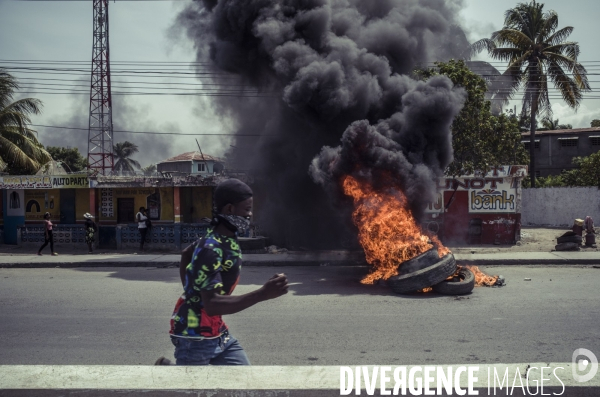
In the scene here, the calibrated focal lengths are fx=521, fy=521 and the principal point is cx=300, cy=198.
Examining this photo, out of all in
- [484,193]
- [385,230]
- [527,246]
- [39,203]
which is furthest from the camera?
[39,203]

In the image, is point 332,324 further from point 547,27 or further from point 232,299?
point 547,27

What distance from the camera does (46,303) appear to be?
344 inches

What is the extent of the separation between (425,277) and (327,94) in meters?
6.64

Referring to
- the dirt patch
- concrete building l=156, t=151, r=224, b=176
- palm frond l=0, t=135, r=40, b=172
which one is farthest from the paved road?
concrete building l=156, t=151, r=224, b=176

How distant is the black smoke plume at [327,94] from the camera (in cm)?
1247

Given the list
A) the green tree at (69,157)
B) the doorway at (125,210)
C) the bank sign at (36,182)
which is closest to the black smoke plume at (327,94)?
the doorway at (125,210)

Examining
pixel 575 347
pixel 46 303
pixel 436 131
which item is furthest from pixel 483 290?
pixel 46 303

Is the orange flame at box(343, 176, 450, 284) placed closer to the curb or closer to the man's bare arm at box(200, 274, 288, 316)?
the curb

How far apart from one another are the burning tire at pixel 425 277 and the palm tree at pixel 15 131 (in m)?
18.8

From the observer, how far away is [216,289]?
2.88 metres

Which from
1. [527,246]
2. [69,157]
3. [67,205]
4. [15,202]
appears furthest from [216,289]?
[69,157]

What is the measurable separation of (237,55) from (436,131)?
297 inches

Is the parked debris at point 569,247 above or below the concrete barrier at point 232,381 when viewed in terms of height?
below

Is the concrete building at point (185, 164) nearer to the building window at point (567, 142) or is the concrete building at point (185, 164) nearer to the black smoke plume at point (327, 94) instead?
the building window at point (567, 142)
